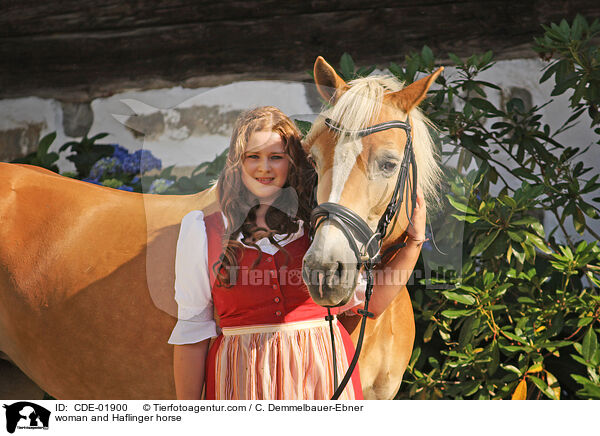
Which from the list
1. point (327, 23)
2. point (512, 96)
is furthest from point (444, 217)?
point (327, 23)

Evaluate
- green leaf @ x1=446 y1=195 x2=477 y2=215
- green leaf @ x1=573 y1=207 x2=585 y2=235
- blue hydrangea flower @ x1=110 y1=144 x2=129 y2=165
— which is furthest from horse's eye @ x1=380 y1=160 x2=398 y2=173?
blue hydrangea flower @ x1=110 y1=144 x2=129 y2=165

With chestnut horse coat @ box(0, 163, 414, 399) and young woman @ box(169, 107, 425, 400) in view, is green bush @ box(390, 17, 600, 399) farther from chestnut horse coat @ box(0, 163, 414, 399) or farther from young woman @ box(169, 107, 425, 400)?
young woman @ box(169, 107, 425, 400)

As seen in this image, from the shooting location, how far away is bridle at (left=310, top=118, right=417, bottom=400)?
3.16 ft

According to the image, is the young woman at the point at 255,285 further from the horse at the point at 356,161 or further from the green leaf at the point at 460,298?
the green leaf at the point at 460,298

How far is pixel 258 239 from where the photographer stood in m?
1.09

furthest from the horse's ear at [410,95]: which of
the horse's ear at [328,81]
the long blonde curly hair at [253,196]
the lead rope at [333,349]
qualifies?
the lead rope at [333,349]

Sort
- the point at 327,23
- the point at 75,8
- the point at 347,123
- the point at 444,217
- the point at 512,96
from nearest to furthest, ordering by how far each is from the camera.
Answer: the point at 347,123 → the point at 444,217 → the point at 512,96 → the point at 327,23 → the point at 75,8

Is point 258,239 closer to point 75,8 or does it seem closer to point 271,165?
point 271,165

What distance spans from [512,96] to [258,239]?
1140 mm

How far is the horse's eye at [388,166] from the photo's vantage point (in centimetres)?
103

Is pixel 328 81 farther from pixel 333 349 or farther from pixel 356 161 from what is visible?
pixel 333 349

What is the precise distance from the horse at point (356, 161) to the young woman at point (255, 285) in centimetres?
9
